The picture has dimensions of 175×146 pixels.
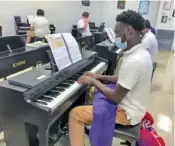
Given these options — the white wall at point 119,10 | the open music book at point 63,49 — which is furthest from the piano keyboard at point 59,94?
the white wall at point 119,10

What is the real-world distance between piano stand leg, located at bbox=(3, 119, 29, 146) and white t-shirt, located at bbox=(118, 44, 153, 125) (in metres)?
0.75

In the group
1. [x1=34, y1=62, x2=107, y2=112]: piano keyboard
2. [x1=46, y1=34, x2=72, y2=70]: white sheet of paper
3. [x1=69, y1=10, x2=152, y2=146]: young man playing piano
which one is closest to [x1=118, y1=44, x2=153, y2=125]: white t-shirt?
[x1=69, y1=10, x2=152, y2=146]: young man playing piano

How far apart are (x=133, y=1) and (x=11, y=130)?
799 centimetres

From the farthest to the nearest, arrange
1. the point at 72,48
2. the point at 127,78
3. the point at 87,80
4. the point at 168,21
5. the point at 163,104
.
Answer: the point at 168,21, the point at 163,104, the point at 72,48, the point at 87,80, the point at 127,78

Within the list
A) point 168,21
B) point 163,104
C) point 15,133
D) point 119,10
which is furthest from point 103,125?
point 119,10

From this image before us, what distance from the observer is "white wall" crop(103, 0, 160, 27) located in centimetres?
795

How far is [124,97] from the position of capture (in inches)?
54.7

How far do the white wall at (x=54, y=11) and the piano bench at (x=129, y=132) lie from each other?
4914 mm

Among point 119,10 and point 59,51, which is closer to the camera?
point 59,51

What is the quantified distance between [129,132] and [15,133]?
33.5 inches

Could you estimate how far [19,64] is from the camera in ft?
6.41

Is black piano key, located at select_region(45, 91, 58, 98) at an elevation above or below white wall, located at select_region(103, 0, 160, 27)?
below

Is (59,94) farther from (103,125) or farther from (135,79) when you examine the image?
(135,79)

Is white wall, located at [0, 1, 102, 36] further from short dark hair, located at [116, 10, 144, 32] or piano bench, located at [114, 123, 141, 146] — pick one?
piano bench, located at [114, 123, 141, 146]
